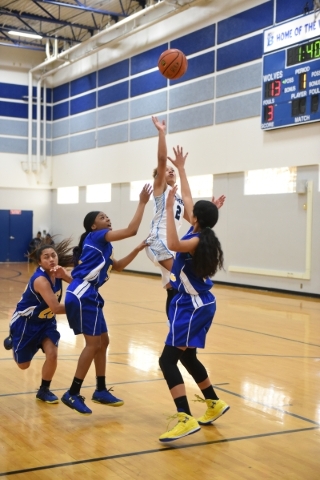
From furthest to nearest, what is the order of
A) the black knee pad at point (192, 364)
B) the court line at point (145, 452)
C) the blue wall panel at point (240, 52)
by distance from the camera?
the blue wall panel at point (240, 52)
the black knee pad at point (192, 364)
the court line at point (145, 452)

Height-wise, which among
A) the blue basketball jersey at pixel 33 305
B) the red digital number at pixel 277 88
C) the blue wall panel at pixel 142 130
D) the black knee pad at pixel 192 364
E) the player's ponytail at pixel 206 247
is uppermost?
the red digital number at pixel 277 88

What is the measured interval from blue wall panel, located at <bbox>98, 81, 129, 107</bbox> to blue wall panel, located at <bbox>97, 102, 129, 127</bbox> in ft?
0.65

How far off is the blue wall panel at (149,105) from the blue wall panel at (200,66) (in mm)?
1126

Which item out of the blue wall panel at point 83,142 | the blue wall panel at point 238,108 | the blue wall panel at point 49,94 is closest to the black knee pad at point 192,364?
the blue wall panel at point 238,108

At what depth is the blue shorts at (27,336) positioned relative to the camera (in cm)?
473

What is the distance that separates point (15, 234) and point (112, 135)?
5.63 meters

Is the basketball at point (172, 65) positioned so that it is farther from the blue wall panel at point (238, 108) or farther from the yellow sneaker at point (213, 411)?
the blue wall panel at point (238, 108)

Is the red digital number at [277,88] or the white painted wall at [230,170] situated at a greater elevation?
the red digital number at [277,88]

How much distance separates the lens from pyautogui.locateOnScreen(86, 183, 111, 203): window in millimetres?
20172

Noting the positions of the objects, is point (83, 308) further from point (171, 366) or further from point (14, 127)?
point (14, 127)

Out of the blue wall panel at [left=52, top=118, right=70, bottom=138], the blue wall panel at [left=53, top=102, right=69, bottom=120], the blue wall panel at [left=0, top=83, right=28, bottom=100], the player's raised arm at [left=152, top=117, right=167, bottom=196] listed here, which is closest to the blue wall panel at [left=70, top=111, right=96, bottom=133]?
the blue wall panel at [left=52, top=118, right=70, bottom=138]

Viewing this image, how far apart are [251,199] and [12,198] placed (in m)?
10.9

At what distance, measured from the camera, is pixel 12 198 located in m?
22.6

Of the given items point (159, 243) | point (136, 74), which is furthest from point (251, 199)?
point (159, 243)
